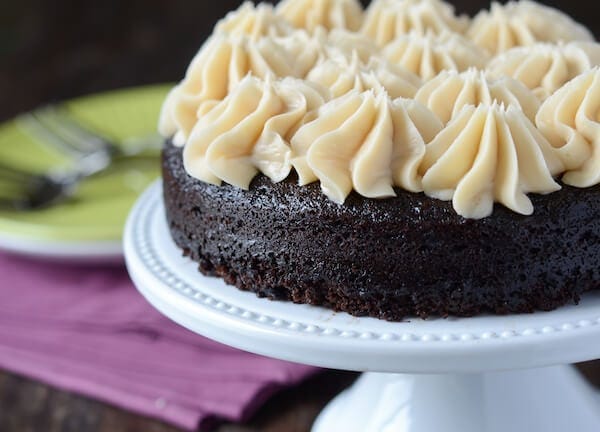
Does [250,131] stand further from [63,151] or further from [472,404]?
[63,151]

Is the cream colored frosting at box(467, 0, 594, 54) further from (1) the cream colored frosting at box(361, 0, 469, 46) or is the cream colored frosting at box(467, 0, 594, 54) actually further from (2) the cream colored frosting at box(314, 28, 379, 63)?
(2) the cream colored frosting at box(314, 28, 379, 63)

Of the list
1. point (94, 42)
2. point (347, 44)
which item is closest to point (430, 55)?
point (347, 44)

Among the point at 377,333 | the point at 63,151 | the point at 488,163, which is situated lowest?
the point at 63,151

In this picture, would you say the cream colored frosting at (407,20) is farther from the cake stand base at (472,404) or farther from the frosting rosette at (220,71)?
the cake stand base at (472,404)

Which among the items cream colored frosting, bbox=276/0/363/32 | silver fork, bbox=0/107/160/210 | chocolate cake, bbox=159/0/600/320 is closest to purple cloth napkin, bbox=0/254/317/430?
silver fork, bbox=0/107/160/210

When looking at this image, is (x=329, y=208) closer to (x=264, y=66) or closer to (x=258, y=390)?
(x=264, y=66)

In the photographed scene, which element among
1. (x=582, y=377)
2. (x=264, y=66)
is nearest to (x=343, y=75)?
(x=264, y=66)
